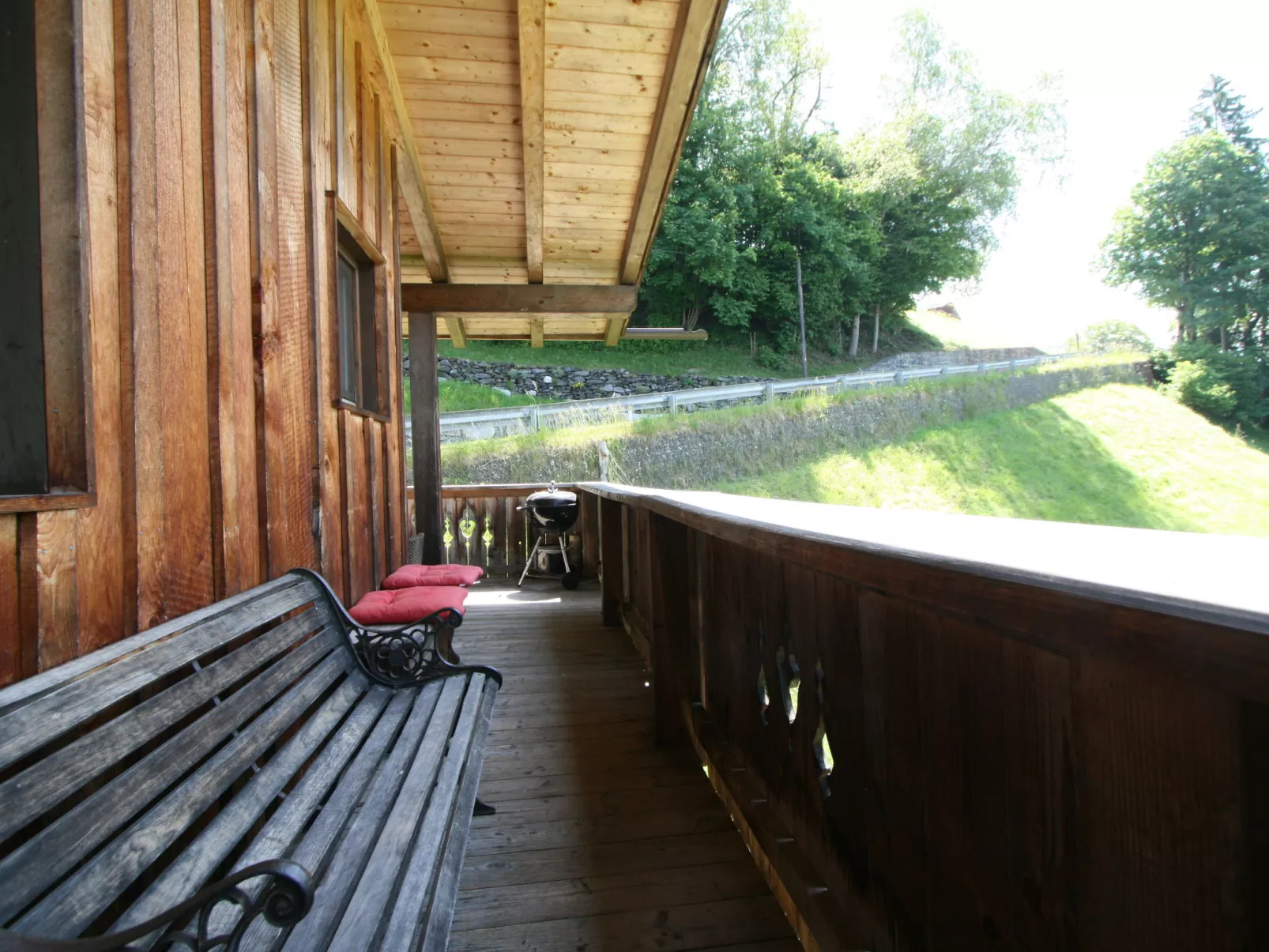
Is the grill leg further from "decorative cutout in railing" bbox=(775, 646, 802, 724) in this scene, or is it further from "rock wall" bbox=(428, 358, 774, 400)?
"rock wall" bbox=(428, 358, 774, 400)

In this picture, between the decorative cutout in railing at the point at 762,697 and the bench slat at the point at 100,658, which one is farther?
the decorative cutout in railing at the point at 762,697

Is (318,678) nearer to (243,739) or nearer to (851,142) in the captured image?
(243,739)

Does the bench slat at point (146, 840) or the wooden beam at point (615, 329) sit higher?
the wooden beam at point (615, 329)

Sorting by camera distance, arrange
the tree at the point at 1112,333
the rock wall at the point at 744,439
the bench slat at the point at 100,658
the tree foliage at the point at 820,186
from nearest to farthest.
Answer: the bench slat at the point at 100,658
the rock wall at the point at 744,439
the tree foliage at the point at 820,186
the tree at the point at 1112,333

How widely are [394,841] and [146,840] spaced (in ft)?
1.26

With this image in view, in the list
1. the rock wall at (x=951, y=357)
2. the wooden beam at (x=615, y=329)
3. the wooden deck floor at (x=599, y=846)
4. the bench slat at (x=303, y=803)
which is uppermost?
the rock wall at (x=951, y=357)

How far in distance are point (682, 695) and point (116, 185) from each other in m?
2.36

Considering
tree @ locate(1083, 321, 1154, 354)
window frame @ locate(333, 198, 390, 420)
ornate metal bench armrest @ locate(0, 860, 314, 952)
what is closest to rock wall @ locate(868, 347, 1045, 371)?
tree @ locate(1083, 321, 1154, 354)

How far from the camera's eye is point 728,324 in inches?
1336

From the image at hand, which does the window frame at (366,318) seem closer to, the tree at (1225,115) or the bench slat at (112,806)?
the bench slat at (112,806)

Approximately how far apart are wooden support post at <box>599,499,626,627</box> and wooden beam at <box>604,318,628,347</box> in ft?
9.12

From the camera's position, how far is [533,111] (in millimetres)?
4148

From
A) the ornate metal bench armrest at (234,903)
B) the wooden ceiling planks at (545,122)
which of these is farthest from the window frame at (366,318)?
the ornate metal bench armrest at (234,903)

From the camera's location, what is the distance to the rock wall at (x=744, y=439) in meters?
14.5
